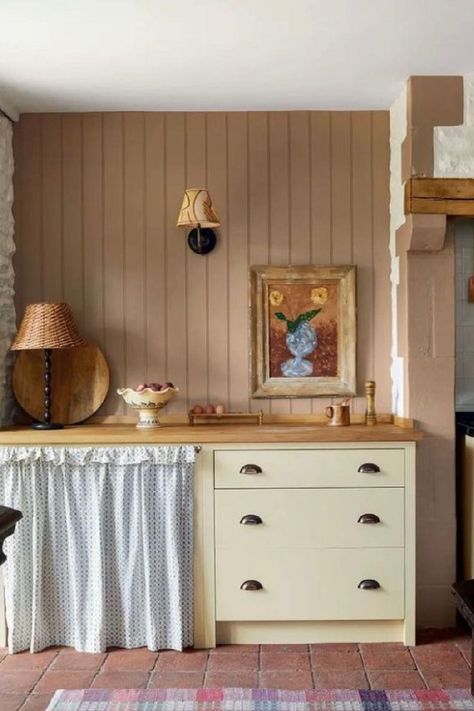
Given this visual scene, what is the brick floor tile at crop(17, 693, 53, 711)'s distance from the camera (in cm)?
299

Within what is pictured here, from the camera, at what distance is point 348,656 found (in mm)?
3436

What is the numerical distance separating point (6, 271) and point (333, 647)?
231 cm

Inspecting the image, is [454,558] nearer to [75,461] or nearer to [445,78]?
[75,461]

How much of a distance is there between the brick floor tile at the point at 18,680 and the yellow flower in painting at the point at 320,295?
211cm

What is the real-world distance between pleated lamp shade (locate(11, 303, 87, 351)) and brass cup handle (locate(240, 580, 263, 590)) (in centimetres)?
132

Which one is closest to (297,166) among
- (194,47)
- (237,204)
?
(237,204)

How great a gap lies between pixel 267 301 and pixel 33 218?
1.25 meters

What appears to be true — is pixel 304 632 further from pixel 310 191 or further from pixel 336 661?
pixel 310 191

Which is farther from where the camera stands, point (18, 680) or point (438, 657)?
point (438, 657)

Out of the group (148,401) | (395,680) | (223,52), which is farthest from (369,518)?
(223,52)

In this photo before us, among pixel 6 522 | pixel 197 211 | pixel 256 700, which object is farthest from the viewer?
pixel 197 211

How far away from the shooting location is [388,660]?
340 cm

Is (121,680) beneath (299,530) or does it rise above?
beneath

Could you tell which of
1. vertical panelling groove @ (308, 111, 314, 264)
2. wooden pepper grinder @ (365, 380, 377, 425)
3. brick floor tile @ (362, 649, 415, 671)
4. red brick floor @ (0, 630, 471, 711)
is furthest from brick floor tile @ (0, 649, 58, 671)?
vertical panelling groove @ (308, 111, 314, 264)
